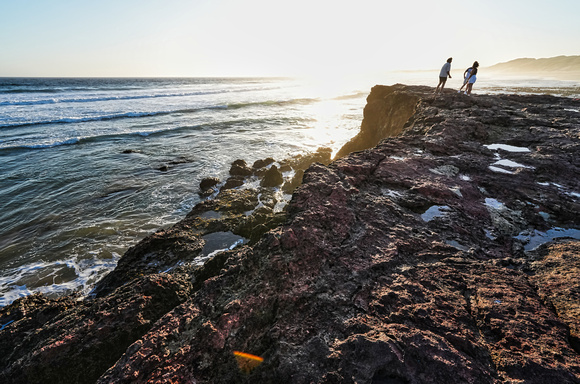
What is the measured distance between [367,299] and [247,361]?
1268 millimetres

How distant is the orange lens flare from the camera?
2.03 metres

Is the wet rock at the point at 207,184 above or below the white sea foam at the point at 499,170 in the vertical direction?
below

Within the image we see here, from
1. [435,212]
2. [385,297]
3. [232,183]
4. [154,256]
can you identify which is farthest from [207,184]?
[385,297]

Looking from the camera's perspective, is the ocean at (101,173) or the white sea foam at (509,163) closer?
the white sea foam at (509,163)

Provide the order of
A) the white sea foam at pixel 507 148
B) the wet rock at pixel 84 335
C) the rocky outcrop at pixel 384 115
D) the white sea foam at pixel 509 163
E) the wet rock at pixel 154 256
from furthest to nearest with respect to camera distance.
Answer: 1. the rocky outcrop at pixel 384 115
2. the white sea foam at pixel 507 148
3. the white sea foam at pixel 509 163
4. the wet rock at pixel 154 256
5. the wet rock at pixel 84 335

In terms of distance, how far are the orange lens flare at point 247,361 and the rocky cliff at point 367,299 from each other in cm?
4

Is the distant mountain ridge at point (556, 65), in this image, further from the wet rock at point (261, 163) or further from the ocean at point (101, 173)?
the wet rock at point (261, 163)

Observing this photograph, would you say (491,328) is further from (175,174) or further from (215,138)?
(215,138)

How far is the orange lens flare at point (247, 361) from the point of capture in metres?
2.03

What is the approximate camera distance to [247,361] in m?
2.06

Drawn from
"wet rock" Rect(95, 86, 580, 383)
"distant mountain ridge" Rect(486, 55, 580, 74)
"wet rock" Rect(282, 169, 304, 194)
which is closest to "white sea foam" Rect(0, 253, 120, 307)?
"wet rock" Rect(95, 86, 580, 383)

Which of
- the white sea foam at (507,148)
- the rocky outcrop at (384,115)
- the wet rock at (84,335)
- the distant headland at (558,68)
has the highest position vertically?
the distant headland at (558,68)

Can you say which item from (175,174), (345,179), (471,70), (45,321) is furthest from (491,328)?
(471,70)

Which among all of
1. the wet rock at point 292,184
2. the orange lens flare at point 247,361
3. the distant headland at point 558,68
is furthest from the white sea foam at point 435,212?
the distant headland at point 558,68
